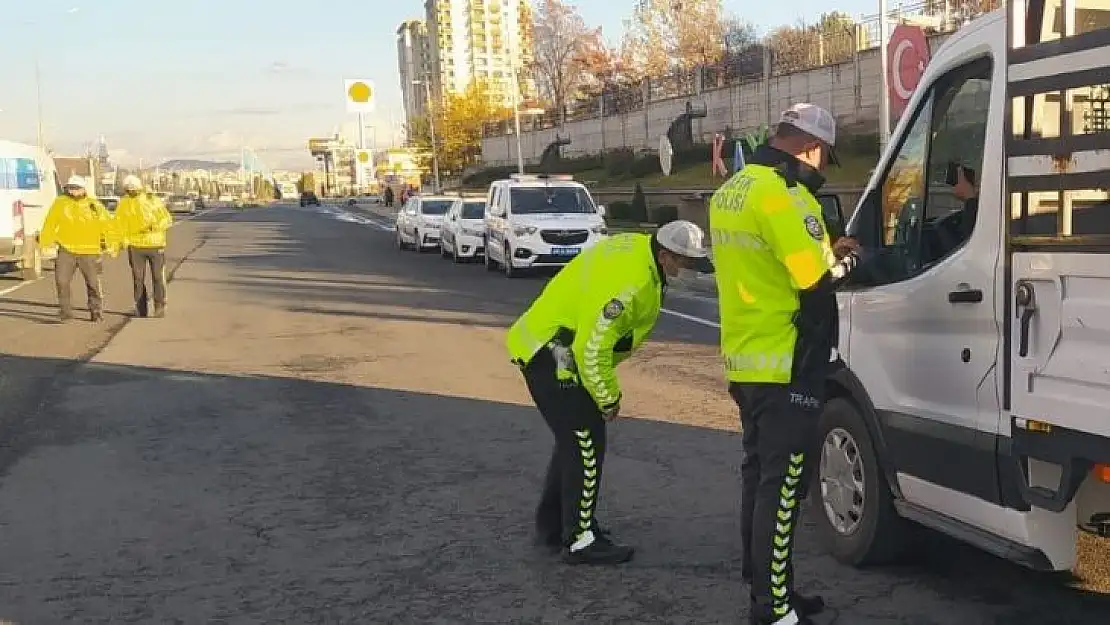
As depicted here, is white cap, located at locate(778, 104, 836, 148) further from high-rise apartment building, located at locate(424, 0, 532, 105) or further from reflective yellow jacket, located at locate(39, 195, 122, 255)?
high-rise apartment building, located at locate(424, 0, 532, 105)

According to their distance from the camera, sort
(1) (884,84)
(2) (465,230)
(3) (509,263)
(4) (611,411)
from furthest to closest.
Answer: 1. (2) (465,230)
2. (3) (509,263)
3. (1) (884,84)
4. (4) (611,411)

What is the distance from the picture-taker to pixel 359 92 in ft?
252

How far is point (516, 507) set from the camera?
5.95 meters

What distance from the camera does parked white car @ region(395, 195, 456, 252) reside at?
Result: 29.8 m

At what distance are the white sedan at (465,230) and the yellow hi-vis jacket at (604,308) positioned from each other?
19954 millimetres

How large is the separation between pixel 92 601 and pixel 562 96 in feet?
245

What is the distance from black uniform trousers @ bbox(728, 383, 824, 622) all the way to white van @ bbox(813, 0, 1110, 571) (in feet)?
1.61

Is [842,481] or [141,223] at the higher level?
[141,223]

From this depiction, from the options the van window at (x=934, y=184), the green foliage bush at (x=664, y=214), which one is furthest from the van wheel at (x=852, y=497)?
the green foliage bush at (x=664, y=214)

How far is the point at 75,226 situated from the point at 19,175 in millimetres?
7844

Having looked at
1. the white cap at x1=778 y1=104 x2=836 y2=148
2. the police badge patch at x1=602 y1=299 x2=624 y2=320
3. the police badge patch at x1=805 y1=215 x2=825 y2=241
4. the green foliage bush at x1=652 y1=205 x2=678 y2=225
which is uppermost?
the white cap at x1=778 y1=104 x2=836 y2=148

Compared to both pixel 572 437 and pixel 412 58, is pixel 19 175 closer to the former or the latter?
pixel 572 437

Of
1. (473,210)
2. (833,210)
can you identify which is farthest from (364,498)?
(473,210)

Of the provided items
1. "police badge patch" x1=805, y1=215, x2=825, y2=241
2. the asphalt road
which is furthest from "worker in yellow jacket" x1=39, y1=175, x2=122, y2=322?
"police badge patch" x1=805, y1=215, x2=825, y2=241
